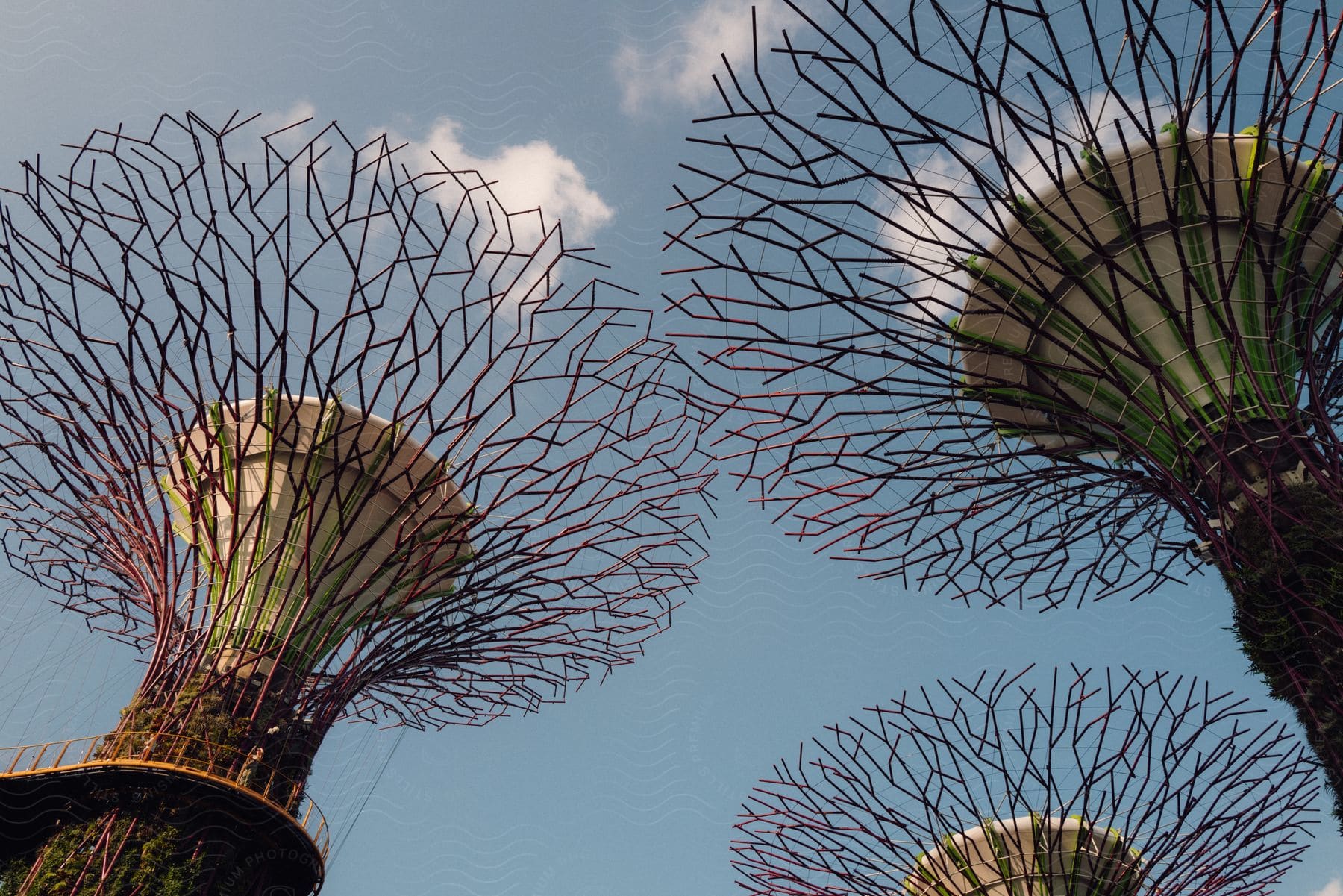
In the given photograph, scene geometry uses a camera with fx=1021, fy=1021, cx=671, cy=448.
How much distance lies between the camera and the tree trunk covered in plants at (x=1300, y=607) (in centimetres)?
1238

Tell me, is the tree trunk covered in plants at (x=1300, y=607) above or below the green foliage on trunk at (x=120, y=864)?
above

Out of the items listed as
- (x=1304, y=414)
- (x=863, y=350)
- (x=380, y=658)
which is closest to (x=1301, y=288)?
(x=1304, y=414)

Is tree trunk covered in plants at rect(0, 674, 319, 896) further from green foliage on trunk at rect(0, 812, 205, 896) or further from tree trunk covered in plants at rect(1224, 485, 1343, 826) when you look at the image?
tree trunk covered in plants at rect(1224, 485, 1343, 826)

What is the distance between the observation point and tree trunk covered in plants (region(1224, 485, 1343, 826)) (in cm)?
1238

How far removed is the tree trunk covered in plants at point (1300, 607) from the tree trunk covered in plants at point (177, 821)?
1744cm

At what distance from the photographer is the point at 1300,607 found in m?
13.1

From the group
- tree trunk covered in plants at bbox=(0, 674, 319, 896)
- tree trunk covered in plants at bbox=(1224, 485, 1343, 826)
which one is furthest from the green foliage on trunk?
tree trunk covered in plants at bbox=(1224, 485, 1343, 826)

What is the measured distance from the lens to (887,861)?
2070cm

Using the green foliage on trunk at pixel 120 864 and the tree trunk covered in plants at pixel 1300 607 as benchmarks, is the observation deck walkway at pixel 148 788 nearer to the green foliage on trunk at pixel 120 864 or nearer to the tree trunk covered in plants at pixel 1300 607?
the green foliage on trunk at pixel 120 864

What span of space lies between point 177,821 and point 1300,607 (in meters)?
18.9

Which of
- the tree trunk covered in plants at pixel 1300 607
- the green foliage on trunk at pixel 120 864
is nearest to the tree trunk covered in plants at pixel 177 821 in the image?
the green foliage on trunk at pixel 120 864

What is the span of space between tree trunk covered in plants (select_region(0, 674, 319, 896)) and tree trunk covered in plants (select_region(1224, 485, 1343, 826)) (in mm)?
17436

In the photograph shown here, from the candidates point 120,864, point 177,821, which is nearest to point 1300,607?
point 177,821

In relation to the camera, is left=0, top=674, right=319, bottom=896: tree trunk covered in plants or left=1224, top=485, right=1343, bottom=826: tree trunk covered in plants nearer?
left=1224, top=485, right=1343, bottom=826: tree trunk covered in plants
